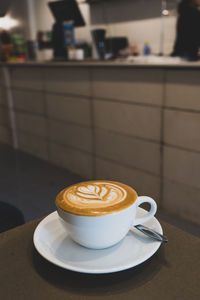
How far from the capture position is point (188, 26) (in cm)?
331

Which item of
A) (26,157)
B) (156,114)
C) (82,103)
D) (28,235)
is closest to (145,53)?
(82,103)

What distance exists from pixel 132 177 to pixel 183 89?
2.75ft

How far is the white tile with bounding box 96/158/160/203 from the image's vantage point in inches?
96.1

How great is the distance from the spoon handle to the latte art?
3.6 inches

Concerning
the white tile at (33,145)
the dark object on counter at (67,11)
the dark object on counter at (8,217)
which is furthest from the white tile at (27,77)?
the dark object on counter at (8,217)

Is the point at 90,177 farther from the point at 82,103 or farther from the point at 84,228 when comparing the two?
the point at 84,228

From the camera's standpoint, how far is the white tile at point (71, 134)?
2.97m

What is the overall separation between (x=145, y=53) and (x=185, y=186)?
194 cm

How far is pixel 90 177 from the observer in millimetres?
3014

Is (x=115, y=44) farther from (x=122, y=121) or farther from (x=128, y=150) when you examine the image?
(x=128, y=150)

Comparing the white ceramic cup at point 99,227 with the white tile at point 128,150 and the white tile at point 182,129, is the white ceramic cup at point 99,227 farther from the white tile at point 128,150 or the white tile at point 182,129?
the white tile at point 128,150

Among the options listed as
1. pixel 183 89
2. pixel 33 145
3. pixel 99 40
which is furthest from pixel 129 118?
pixel 33 145

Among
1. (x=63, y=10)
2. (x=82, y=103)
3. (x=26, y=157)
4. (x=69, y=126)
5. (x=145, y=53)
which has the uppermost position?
(x=63, y=10)

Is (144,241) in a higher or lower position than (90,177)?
higher
